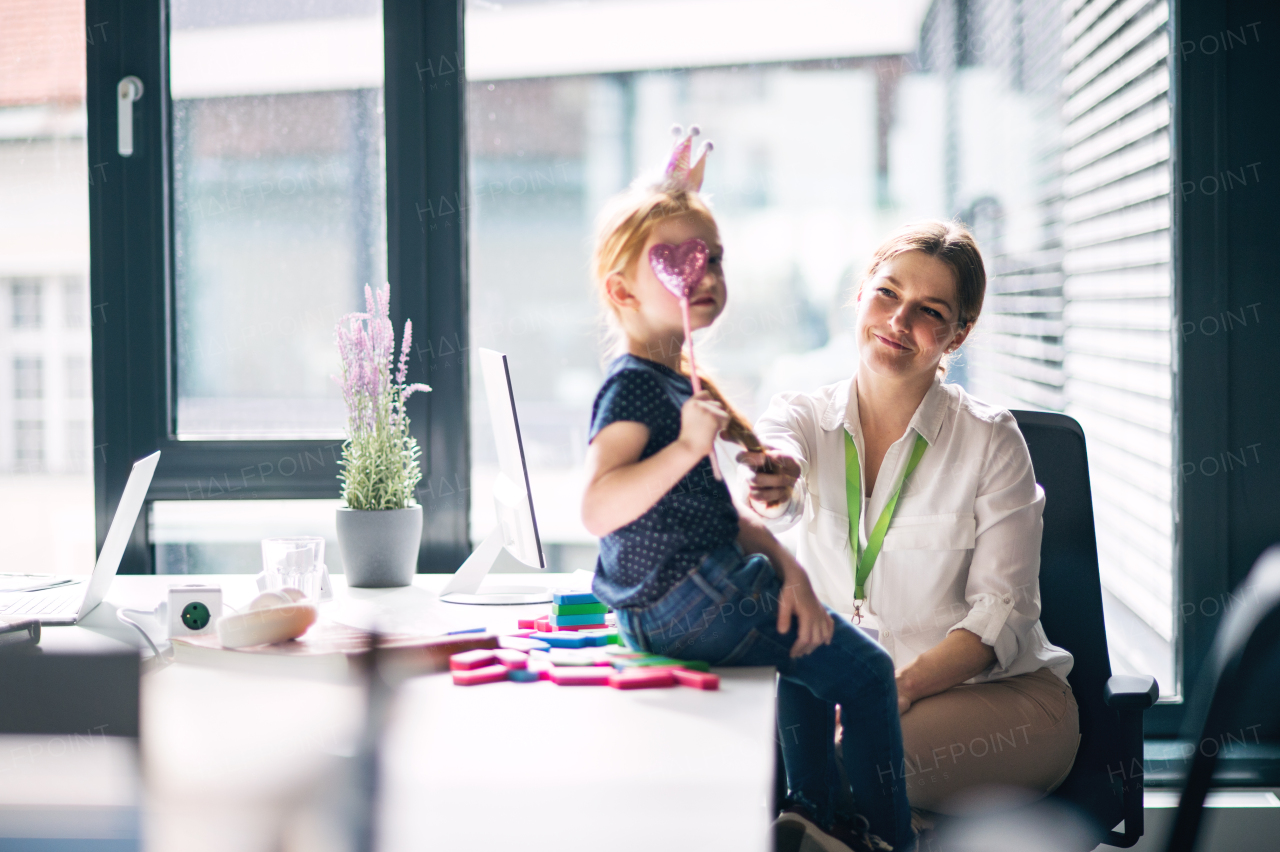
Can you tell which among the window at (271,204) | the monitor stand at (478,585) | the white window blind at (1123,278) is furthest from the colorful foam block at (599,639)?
the white window blind at (1123,278)

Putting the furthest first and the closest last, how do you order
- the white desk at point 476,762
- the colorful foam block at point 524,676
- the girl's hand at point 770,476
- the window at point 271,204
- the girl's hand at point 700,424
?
the window at point 271,204 < the girl's hand at point 770,476 < the colorful foam block at point 524,676 < the girl's hand at point 700,424 < the white desk at point 476,762

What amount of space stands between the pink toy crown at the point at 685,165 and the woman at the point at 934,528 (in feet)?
1.61

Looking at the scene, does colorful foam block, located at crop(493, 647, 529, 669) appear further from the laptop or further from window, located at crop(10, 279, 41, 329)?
window, located at crop(10, 279, 41, 329)

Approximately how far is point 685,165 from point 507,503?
671mm

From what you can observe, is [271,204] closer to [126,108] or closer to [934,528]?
[126,108]

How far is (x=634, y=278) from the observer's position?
128 cm

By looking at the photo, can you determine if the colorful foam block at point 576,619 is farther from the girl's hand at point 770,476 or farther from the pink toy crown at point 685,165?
the pink toy crown at point 685,165

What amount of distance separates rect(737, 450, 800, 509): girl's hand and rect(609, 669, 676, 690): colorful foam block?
1.05 feet

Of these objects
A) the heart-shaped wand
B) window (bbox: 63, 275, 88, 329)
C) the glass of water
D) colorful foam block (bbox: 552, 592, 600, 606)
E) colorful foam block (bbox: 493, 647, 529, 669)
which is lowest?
colorful foam block (bbox: 493, 647, 529, 669)

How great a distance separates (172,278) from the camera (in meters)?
2.43

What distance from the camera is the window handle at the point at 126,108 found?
236 cm

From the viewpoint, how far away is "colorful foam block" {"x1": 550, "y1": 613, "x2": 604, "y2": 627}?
1.53 metres

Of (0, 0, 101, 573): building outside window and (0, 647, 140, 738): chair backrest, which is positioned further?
(0, 0, 101, 573): building outside window

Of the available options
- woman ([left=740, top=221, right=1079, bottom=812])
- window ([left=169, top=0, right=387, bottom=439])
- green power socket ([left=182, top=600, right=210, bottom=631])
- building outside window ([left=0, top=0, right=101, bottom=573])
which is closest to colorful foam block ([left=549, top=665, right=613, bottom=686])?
woman ([left=740, top=221, right=1079, bottom=812])
